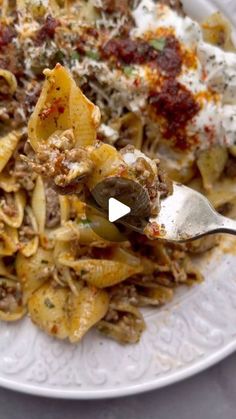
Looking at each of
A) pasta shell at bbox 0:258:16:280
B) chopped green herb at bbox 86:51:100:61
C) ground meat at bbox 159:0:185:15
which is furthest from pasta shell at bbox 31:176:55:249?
ground meat at bbox 159:0:185:15

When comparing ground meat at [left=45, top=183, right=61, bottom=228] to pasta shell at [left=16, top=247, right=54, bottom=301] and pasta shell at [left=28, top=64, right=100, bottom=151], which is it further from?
pasta shell at [left=28, top=64, right=100, bottom=151]

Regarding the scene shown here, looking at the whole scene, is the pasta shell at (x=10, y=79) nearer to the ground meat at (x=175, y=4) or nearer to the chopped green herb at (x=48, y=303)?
the ground meat at (x=175, y=4)

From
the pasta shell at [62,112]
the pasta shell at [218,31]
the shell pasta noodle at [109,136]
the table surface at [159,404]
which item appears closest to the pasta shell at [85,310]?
the shell pasta noodle at [109,136]

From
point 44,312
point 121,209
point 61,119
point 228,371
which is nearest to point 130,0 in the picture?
point 61,119

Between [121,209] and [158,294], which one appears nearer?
[121,209]

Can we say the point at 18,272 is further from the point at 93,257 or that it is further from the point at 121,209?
the point at 121,209

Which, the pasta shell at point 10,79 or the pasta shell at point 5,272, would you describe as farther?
the pasta shell at point 5,272

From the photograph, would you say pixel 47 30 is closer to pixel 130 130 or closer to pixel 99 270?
pixel 130 130
